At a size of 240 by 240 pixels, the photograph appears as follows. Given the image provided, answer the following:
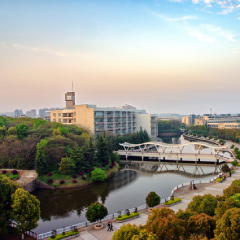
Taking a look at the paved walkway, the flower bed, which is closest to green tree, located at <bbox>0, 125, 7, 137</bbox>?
the paved walkway

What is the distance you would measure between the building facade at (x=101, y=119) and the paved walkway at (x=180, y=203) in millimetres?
32336

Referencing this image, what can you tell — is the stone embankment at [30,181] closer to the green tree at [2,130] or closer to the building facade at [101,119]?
the green tree at [2,130]

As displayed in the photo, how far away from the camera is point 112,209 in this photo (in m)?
22.2

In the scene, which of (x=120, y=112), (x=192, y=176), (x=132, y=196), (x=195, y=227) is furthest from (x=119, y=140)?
(x=195, y=227)

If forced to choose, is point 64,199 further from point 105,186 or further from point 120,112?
point 120,112

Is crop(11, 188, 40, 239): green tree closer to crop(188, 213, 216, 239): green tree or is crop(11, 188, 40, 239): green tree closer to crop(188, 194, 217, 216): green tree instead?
crop(188, 213, 216, 239): green tree

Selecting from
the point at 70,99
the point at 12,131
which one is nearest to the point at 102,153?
the point at 12,131

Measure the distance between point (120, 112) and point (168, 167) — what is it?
2649cm

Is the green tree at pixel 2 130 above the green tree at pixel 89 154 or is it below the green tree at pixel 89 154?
above

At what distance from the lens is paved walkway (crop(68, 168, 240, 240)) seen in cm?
1556

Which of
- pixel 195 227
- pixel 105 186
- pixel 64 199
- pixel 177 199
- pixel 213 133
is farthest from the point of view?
pixel 213 133

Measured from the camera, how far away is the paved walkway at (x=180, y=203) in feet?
51.1

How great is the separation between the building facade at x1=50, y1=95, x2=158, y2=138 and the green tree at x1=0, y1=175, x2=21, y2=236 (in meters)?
38.0

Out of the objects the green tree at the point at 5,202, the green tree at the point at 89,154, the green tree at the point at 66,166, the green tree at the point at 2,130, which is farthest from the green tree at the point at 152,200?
the green tree at the point at 2,130
